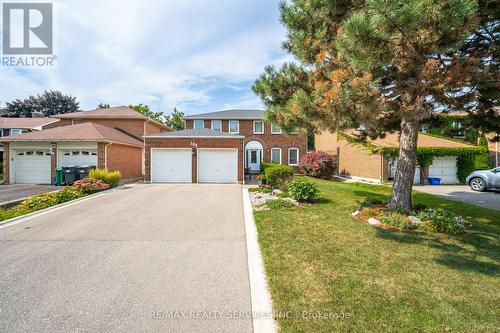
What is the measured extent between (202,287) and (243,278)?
0.65m

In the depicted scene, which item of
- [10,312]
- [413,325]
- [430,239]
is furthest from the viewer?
[430,239]

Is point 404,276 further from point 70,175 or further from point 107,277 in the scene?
point 70,175

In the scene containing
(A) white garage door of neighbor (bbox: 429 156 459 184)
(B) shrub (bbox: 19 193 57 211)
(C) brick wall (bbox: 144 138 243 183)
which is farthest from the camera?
(A) white garage door of neighbor (bbox: 429 156 459 184)

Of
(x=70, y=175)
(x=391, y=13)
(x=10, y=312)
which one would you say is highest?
(x=391, y=13)

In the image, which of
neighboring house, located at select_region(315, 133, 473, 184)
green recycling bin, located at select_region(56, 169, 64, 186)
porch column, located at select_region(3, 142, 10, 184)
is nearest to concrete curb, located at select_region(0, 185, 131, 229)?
green recycling bin, located at select_region(56, 169, 64, 186)

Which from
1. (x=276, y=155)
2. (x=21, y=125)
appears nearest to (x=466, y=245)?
(x=276, y=155)

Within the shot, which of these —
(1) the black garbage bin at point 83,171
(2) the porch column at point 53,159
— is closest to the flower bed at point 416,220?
(1) the black garbage bin at point 83,171

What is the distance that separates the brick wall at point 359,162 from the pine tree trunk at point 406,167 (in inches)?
435

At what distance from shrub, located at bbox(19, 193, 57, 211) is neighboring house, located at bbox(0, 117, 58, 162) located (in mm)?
23069

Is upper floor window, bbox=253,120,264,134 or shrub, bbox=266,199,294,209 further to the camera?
upper floor window, bbox=253,120,264,134

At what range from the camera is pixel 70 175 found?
14250 millimetres

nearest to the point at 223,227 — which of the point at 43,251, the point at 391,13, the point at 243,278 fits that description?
the point at 243,278

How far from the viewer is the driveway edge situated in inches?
107

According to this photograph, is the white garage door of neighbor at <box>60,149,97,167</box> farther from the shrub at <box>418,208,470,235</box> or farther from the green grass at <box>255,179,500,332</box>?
the shrub at <box>418,208,470,235</box>
